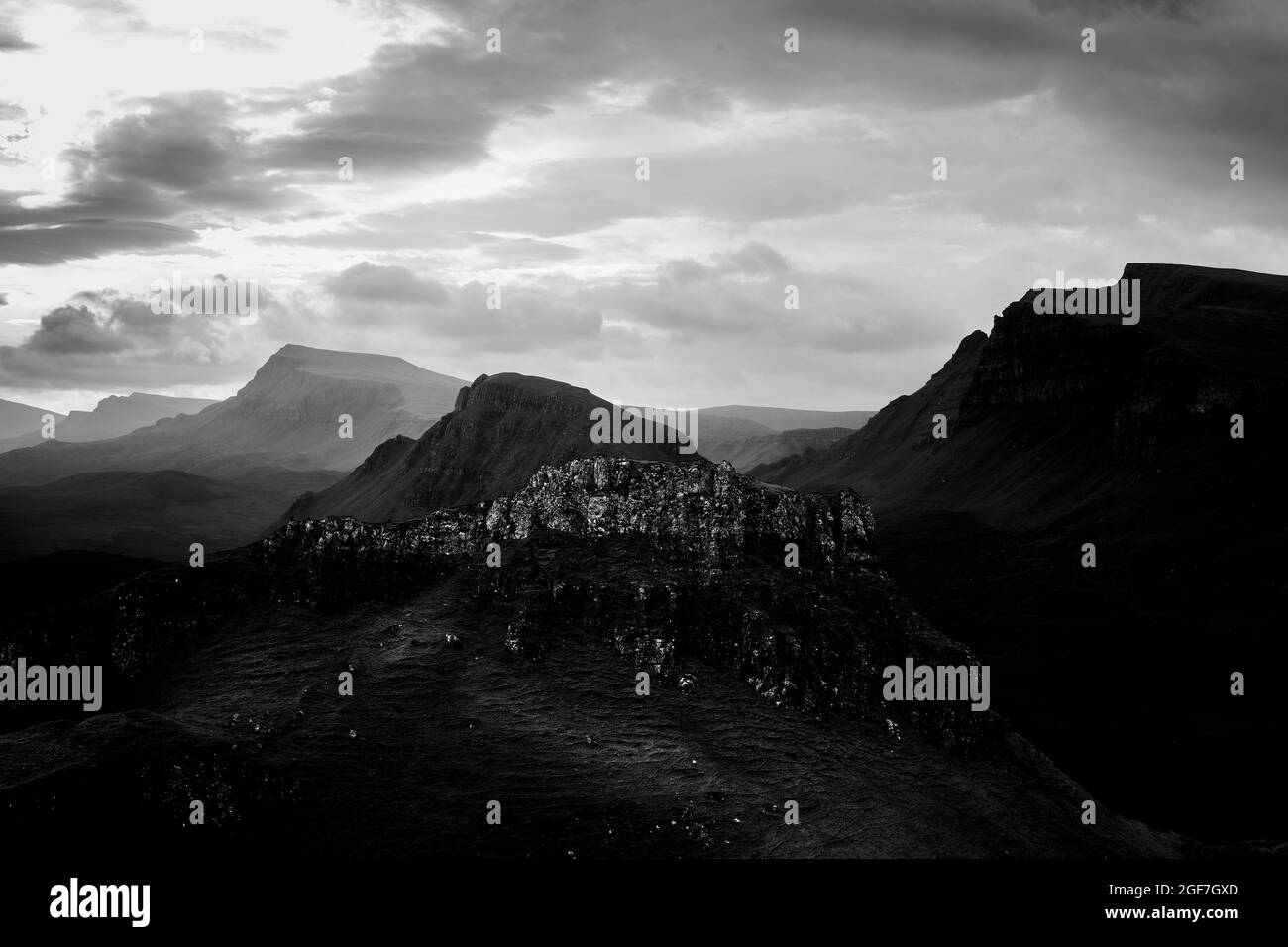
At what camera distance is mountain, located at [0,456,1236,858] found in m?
51.8

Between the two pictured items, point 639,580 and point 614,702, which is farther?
point 639,580

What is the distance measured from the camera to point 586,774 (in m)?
58.1

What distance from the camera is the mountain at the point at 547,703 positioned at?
51750mm

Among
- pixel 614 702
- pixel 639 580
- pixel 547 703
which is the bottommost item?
pixel 614 702

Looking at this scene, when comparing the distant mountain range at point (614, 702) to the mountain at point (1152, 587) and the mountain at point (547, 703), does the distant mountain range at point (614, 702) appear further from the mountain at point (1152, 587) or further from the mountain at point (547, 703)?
the mountain at point (1152, 587)

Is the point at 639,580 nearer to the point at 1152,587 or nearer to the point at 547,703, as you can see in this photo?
the point at 547,703

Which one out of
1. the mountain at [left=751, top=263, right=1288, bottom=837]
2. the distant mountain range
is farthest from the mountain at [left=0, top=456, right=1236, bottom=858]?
the mountain at [left=751, top=263, right=1288, bottom=837]

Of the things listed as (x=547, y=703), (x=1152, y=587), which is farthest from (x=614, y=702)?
(x=1152, y=587)

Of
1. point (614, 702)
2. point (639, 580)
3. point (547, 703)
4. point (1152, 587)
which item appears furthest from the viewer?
point (1152, 587)

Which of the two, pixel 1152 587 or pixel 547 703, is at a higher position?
pixel 547 703

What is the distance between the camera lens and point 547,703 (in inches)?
2613

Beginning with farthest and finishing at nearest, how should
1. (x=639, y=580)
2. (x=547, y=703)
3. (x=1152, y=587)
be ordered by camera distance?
(x=1152, y=587) < (x=639, y=580) < (x=547, y=703)
